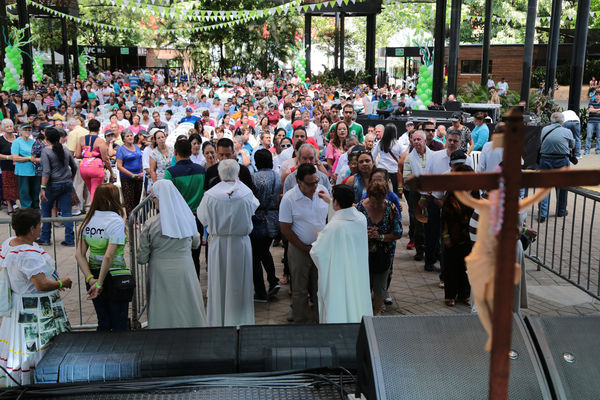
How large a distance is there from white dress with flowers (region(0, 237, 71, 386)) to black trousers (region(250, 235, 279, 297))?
2833 mm

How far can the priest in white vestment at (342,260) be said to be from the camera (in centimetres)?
526

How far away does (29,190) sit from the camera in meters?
10.7

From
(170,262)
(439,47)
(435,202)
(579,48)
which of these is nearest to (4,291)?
(170,262)

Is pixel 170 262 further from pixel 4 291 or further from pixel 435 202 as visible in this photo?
pixel 435 202

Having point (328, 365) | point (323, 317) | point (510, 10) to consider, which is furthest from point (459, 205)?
point (510, 10)

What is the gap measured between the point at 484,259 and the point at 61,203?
9278mm

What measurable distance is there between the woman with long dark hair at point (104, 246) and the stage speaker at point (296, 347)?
1809 mm

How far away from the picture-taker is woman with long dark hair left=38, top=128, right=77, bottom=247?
31.0 ft

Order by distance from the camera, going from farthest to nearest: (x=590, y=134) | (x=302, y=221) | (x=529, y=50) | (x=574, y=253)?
(x=529, y=50) < (x=590, y=134) < (x=574, y=253) < (x=302, y=221)

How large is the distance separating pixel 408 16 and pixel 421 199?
3909 centimetres

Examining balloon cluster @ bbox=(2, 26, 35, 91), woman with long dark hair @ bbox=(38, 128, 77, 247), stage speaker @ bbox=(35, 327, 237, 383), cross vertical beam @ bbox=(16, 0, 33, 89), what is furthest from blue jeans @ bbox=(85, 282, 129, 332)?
balloon cluster @ bbox=(2, 26, 35, 91)

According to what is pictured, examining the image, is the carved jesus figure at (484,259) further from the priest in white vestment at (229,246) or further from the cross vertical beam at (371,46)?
the cross vertical beam at (371,46)

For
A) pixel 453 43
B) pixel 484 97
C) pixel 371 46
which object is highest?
pixel 371 46

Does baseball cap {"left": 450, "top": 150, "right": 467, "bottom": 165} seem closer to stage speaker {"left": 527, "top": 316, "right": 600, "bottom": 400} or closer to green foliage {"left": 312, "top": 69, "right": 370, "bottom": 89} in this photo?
stage speaker {"left": 527, "top": 316, "right": 600, "bottom": 400}
